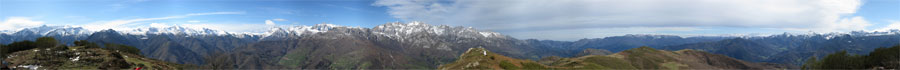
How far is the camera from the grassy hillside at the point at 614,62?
88.9 m

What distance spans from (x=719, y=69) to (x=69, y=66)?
156040 millimetres

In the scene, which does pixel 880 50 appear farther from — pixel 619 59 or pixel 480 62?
pixel 480 62

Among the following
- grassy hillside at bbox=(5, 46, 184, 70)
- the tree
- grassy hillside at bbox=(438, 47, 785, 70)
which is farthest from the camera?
the tree

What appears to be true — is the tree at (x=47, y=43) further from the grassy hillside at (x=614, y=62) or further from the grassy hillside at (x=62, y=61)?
the grassy hillside at (x=614, y=62)

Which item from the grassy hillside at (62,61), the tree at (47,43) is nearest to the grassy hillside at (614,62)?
the grassy hillside at (62,61)

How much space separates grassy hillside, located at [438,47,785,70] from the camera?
292 feet

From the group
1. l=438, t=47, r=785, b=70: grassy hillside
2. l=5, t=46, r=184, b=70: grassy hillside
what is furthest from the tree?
l=438, t=47, r=785, b=70: grassy hillside

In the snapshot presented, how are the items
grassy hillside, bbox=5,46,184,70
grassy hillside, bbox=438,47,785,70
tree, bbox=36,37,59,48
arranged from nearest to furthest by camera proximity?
1. grassy hillside, bbox=5,46,184,70
2. grassy hillside, bbox=438,47,785,70
3. tree, bbox=36,37,59,48

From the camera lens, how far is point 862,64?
309 ft

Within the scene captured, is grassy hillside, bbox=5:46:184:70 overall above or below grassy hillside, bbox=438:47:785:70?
above

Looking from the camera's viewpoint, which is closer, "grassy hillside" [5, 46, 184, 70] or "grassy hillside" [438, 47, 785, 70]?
"grassy hillside" [5, 46, 184, 70]

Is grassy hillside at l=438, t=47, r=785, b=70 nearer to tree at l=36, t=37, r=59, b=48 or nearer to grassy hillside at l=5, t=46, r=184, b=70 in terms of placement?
grassy hillside at l=5, t=46, r=184, b=70

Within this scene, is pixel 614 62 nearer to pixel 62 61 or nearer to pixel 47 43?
pixel 62 61

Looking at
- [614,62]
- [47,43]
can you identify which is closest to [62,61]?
[47,43]
